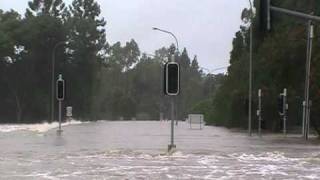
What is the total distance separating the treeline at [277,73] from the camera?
60.1 meters

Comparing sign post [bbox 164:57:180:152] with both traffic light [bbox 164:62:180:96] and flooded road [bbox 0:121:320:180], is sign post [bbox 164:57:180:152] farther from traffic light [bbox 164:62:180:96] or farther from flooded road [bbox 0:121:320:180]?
flooded road [bbox 0:121:320:180]

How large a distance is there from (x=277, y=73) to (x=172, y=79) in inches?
1492

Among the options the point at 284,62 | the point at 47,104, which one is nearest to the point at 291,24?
the point at 284,62

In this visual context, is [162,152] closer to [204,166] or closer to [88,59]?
[204,166]

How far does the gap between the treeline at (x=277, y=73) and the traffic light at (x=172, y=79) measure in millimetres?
19991

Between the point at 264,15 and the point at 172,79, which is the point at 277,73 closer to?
the point at 172,79

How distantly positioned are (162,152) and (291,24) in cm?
4405

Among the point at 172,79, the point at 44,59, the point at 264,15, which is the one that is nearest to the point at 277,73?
the point at 172,79

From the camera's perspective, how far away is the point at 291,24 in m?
68.5

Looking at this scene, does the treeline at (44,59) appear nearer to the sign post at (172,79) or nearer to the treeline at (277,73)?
the treeline at (277,73)

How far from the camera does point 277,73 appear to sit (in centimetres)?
6631

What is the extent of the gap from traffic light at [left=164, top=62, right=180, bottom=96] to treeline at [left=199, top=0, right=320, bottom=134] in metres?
20.0

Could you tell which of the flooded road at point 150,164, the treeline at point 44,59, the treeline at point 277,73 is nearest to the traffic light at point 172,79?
the flooded road at point 150,164

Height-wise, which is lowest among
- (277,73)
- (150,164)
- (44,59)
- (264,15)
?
(150,164)
